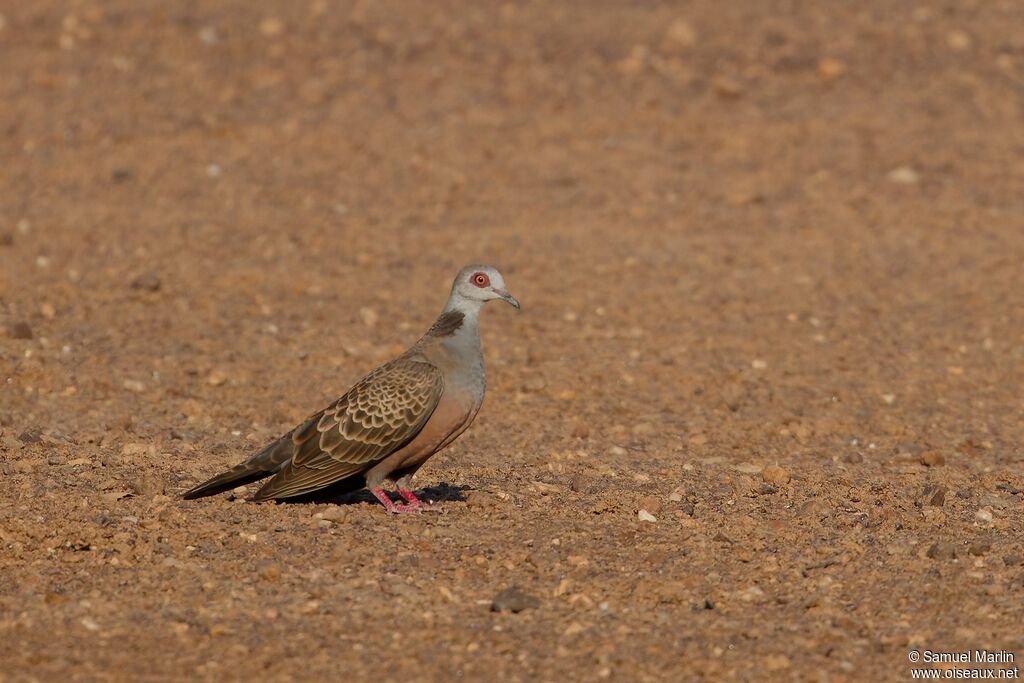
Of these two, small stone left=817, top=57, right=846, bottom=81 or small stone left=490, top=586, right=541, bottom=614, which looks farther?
small stone left=817, top=57, right=846, bottom=81

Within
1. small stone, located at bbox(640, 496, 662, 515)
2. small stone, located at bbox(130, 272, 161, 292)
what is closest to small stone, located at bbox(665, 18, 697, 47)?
small stone, located at bbox(130, 272, 161, 292)

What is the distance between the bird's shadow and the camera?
29.4 ft

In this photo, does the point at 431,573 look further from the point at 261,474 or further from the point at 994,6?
the point at 994,6

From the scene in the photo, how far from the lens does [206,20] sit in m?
21.7

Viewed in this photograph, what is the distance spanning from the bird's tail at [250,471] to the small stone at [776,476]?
303 cm

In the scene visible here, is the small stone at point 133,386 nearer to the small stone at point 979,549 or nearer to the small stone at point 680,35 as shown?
the small stone at point 979,549

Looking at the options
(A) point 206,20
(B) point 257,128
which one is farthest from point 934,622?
(A) point 206,20

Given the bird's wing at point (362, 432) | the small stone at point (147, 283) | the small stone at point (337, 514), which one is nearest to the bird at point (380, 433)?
the bird's wing at point (362, 432)

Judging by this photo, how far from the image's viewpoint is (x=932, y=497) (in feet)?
30.4

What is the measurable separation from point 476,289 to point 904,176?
32.3 feet

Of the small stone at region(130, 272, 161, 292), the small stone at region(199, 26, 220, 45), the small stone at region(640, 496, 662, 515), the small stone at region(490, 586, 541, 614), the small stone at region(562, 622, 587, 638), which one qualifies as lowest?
the small stone at region(562, 622, 587, 638)

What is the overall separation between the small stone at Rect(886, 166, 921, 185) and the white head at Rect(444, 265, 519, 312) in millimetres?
9636

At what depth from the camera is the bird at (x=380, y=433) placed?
8430mm

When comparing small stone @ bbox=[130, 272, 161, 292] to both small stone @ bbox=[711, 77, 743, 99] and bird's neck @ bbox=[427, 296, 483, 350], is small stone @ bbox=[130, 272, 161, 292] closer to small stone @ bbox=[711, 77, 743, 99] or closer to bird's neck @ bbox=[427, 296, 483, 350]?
bird's neck @ bbox=[427, 296, 483, 350]
